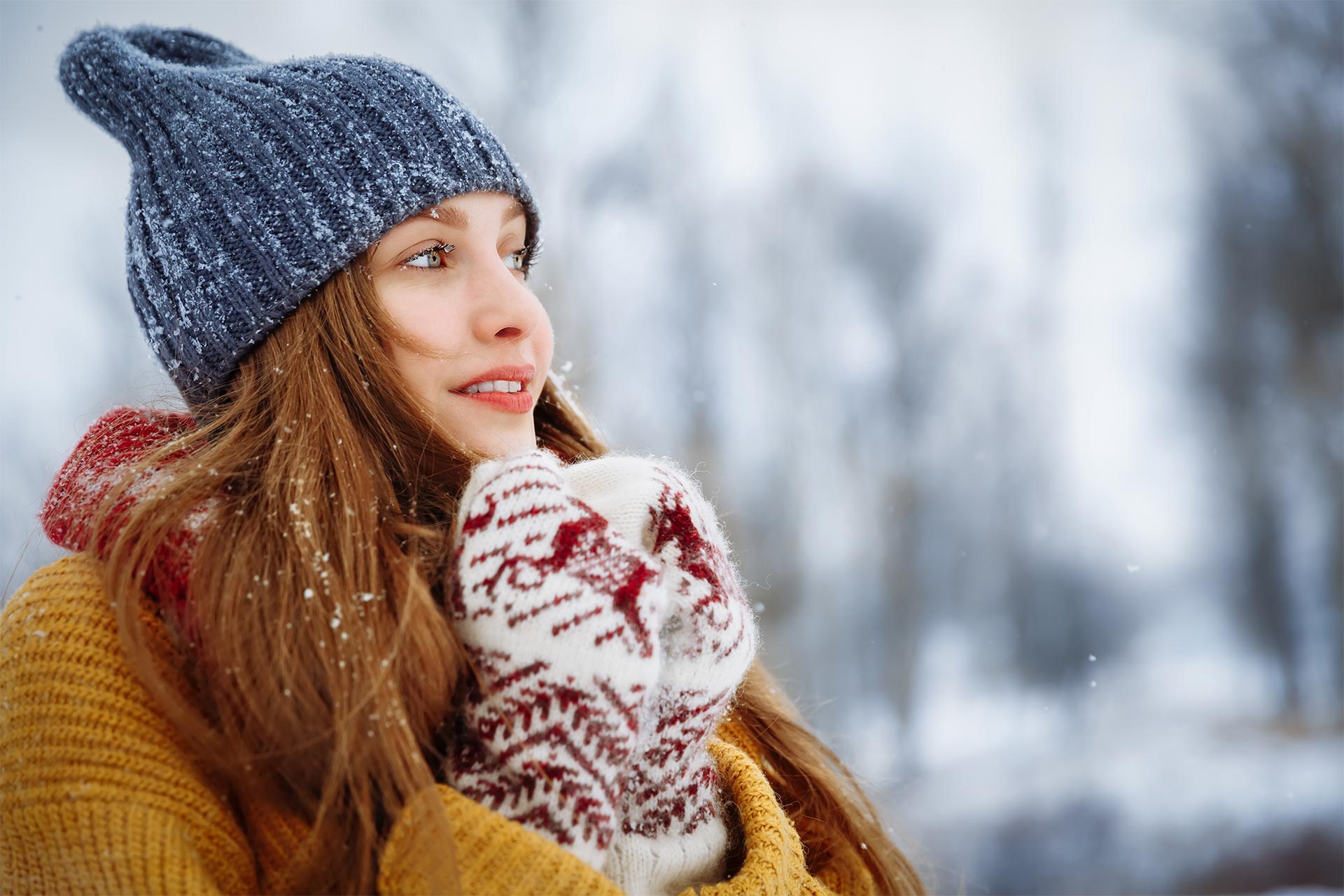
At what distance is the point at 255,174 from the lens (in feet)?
4.49

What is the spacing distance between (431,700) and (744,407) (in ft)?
20.1

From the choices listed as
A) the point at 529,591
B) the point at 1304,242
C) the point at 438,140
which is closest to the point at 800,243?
the point at 1304,242

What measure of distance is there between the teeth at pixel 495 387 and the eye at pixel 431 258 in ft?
0.66

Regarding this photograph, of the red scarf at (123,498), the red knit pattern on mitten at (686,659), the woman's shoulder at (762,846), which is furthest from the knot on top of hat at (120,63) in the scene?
the woman's shoulder at (762,846)

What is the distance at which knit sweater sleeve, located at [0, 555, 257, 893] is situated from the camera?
0.96m

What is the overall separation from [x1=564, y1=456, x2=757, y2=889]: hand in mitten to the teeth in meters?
0.21

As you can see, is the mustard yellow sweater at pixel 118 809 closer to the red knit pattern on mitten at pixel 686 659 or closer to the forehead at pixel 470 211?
the red knit pattern on mitten at pixel 686 659

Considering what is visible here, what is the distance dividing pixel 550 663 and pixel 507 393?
52 cm

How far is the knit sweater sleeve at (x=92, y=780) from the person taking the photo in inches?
37.7

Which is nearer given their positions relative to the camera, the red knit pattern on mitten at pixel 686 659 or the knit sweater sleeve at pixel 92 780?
the knit sweater sleeve at pixel 92 780

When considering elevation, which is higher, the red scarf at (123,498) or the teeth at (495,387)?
the teeth at (495,387)

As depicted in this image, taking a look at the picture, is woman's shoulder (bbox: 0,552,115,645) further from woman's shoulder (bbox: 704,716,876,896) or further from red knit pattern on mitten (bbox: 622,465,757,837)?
woman's shoulder (bbox: 704,716,876,896)

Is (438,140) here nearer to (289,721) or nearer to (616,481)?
(616,481)

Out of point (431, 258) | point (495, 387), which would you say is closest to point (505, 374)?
point (495, 387)
